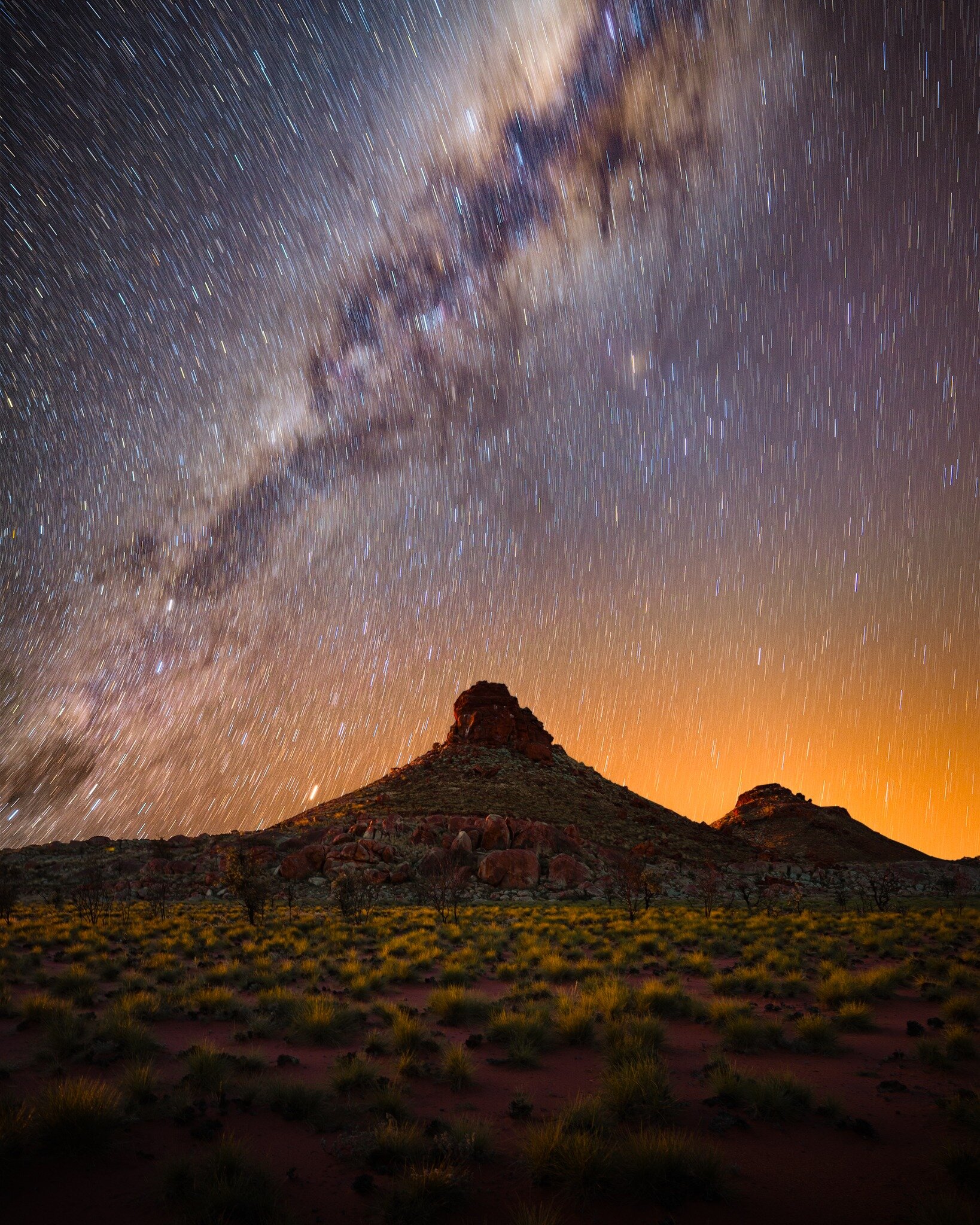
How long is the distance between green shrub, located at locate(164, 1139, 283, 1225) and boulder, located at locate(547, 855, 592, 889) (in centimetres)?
4200

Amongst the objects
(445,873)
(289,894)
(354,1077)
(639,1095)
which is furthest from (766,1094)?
(445,873)

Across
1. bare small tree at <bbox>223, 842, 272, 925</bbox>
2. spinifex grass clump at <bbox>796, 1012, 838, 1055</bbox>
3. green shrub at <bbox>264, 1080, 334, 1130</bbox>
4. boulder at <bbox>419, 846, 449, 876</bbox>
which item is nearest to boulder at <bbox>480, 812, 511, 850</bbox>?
boulder at <bbox>419, 846, 449, 876</bbox>

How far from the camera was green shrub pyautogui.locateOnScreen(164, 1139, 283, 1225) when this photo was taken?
195 inches

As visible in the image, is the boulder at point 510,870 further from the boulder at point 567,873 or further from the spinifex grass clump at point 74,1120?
the spinifex grass clump at point 74,1120

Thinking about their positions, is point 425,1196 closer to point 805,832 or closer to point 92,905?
point 92,905

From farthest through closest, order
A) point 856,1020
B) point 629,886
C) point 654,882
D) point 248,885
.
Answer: point 654,882 < point 629,886 < point 248,885 < point 856,1020

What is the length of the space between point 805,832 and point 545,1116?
93565mm

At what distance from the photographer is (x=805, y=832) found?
279 ft

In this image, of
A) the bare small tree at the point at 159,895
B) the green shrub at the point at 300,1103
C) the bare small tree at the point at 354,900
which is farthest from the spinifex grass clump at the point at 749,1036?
the bare small tree at the point at 159,895

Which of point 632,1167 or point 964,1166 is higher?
point 964,1166

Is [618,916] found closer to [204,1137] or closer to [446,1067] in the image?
[446,1067]

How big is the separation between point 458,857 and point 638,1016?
3995cm

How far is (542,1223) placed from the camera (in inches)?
183

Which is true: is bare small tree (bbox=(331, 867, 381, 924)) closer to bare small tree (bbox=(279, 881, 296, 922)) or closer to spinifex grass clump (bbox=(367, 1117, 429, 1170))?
bare small tree (bbox=(279, 881, 296, 922))
